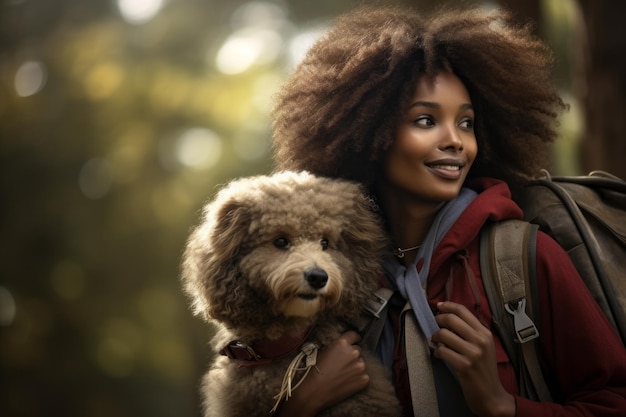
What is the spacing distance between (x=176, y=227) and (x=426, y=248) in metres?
11.2

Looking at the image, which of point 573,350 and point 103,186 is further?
point 103,186

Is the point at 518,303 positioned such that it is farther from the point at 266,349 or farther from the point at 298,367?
the point at 266,349

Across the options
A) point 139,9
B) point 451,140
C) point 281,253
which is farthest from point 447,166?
point 139,9

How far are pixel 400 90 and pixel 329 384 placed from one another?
144cm

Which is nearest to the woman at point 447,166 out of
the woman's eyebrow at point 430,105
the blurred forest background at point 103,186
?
the woman's eyebrow at point 430,105

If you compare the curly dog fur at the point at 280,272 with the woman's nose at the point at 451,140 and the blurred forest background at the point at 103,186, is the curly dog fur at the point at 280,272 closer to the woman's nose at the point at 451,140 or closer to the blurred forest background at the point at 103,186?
the woman's nose at the point at 451,140

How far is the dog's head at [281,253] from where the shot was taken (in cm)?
317

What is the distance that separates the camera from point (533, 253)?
336 centimetres

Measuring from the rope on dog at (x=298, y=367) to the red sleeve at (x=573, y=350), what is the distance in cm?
88

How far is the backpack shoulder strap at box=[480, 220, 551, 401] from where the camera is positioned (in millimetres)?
3287

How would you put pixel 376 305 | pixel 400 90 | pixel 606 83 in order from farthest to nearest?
pixel 606 83 < pixel 400 90 < pixel 376 305

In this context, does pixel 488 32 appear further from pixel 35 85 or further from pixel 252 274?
pixel 35 85

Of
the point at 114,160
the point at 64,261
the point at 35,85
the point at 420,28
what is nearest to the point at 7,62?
the point at 35,85

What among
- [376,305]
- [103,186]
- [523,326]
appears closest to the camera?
[523,326]
